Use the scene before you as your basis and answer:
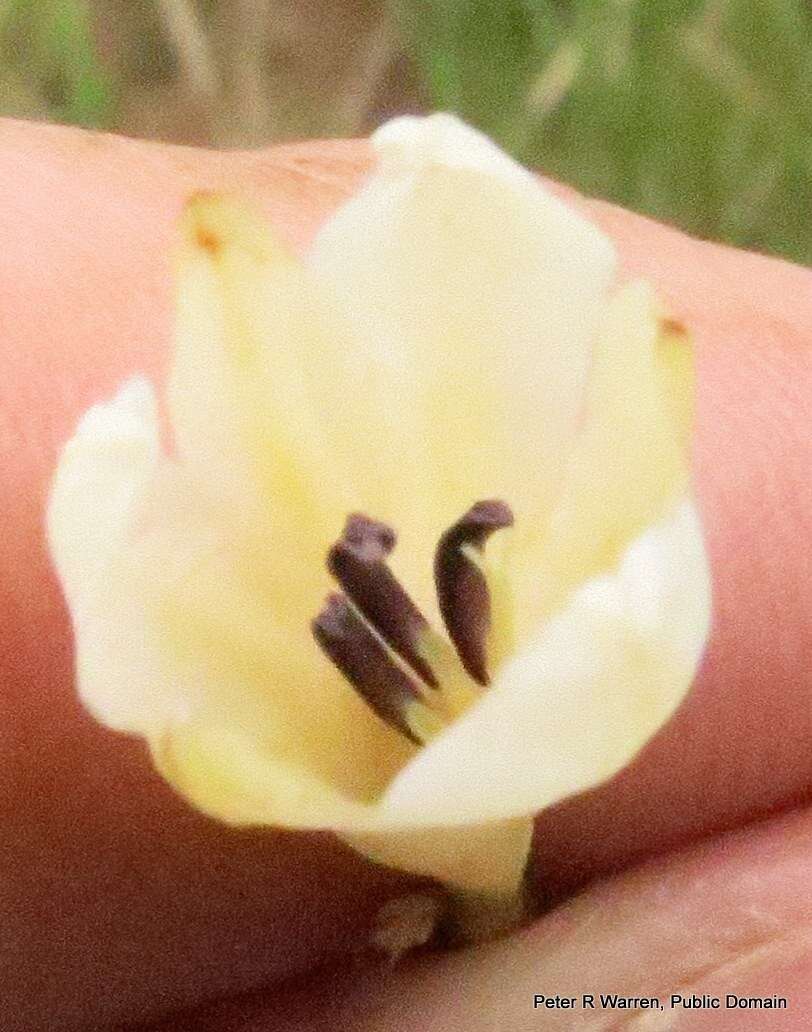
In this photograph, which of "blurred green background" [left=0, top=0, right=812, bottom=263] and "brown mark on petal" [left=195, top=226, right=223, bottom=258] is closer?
"brown mark on petal" [left=195, top=226, right=223, bottom=258]

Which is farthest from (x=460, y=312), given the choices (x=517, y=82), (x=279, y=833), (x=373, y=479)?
(x=517, y=82)

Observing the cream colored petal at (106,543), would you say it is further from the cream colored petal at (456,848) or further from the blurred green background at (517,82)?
the blurred green background at (517,82)

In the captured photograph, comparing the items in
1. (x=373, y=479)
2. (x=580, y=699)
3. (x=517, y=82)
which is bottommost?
(x=580, y=699)

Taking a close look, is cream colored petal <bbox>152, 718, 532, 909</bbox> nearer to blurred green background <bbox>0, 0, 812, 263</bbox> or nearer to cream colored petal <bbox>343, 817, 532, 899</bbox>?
cream colored petal <bbox>343, 817, 532, 899</bbox>

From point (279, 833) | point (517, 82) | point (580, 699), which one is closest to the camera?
point (580, 699)

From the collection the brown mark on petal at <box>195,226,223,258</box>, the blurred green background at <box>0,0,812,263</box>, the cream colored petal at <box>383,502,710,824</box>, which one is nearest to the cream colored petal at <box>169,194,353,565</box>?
the brown mark on petal at <box>195,226,223,258</box>

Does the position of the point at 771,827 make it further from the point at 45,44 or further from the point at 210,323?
the point at 45,44

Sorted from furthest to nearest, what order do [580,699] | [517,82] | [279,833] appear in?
[517,82] → [279,833] → [580,699]

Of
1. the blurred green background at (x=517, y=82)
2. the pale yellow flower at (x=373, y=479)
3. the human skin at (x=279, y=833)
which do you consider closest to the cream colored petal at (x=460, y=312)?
the pale yellow flower at (x=373, y=479)

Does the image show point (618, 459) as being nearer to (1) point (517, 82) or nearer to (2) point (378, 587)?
(2) point (378, 587)
